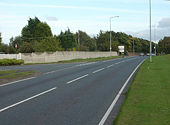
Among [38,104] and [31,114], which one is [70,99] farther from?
[31,114]

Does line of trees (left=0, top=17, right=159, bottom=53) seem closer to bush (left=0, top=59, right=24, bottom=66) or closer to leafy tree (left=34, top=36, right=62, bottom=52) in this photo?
leafy tree (left=34, top=36, right=62, bottom=52)

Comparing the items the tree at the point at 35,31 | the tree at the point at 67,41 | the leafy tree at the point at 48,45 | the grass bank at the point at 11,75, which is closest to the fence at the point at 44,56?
the leafy tree at the point at 48,45

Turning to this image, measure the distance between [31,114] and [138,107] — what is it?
11.0ft

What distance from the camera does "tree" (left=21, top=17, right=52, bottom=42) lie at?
3455 inches

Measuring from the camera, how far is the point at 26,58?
4397 centimetres

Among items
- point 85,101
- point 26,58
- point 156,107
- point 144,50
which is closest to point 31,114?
point 85,101

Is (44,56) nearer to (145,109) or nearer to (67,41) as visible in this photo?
(145,109)

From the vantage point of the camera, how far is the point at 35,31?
8838 centimetres

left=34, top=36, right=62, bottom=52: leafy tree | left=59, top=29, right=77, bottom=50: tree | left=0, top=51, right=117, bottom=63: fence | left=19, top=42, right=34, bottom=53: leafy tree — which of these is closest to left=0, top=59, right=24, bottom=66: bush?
left=0, top=51, right=117, bottom=63: fence

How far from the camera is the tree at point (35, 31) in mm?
87750

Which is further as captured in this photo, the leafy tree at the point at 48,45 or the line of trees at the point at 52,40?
the line of trees at the point at 52,40

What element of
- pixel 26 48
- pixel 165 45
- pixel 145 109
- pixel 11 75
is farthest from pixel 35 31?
pixel 145 109

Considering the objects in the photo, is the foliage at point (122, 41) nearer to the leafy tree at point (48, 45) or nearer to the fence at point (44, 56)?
the leafy tree at point (48, 45)

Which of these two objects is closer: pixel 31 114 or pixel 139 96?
pixel 31 114
